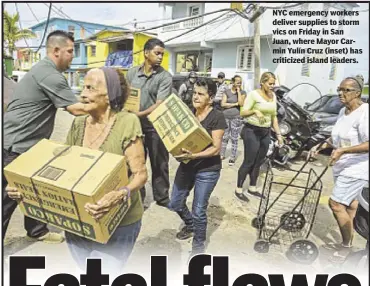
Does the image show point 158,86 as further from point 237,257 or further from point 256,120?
point 237,257

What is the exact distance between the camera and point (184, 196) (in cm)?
245

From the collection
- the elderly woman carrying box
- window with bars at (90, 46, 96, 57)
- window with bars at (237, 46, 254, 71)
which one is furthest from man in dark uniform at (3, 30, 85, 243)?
window with bars at (237, 46, 254, 71)

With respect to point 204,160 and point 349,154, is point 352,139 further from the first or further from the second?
point 204,160

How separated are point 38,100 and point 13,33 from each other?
118 cm

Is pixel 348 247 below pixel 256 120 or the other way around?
below

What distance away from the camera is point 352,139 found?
2188 mm

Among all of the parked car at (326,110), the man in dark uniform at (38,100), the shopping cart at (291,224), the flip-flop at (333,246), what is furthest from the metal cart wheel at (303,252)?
the parked car at (326,110)

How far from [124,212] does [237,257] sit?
1245 mm

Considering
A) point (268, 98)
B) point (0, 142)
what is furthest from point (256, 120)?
point (0, 142)

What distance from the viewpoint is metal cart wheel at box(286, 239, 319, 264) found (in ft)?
7.70

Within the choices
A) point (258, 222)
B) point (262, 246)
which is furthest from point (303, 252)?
point (258, 222)

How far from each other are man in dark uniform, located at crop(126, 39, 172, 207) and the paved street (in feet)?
1.08

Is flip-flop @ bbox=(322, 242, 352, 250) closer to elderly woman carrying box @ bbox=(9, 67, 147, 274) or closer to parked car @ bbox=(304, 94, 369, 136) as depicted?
elderly woman carrying box @ bbox=(9, 67, 147, 274)

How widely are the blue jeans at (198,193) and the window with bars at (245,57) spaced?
20.1 feet
